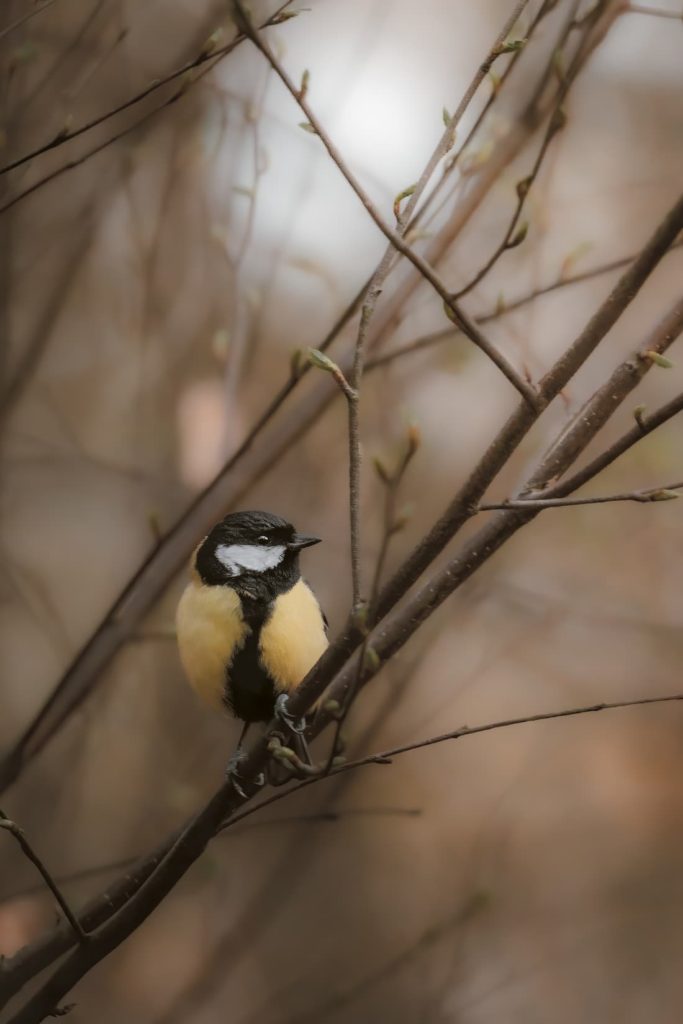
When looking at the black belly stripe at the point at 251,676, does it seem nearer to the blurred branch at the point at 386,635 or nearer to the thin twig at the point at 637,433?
the blurred branch at the point at 386,635

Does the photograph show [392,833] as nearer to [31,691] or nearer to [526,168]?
[31,691]

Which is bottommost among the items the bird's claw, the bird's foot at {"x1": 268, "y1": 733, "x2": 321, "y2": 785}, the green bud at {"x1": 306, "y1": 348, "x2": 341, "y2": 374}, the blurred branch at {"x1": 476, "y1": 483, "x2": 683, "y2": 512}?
the bird's foot at {"x1": 268, "y1": 733, "x2": 321, "y2": 785}

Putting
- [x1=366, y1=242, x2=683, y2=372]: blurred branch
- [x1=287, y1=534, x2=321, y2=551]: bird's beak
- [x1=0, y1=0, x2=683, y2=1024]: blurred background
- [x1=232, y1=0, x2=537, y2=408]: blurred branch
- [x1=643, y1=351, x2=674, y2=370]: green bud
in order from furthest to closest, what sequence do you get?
1. [x1=0, y1=0, x2=683, y2=1024]: blurred background
2. [x1=366, y1=242, x2=683, y2=372]: blurred branch
3. [x1=287, y1=534, x2=321, y2=551]: bird's beak
4. [x1=643, y1=351, x2=674, y2=370]: green bud
5. [x1=232, y1=0, x2=537, y2=408]: blurred branch

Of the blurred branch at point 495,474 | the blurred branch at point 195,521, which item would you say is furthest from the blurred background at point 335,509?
the blurred branch at point 495,474

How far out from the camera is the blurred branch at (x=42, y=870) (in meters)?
0.95

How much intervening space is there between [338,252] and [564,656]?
5.42ft

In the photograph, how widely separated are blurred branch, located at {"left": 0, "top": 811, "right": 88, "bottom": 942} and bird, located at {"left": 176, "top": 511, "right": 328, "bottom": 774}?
0.27 m

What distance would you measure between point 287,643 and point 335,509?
107cm

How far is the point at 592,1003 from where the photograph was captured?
10.5 ft

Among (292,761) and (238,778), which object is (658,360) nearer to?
(292,761)

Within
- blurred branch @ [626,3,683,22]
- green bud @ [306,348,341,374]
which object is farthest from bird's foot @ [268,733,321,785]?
blurred branch @ [626,3,683,22]

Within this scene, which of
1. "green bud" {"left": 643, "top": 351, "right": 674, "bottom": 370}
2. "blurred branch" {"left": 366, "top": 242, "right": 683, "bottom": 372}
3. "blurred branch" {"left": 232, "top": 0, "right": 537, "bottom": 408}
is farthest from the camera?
"blurred branch" {"left": 366, "top": 242, "right": 683, "bottom": 372}

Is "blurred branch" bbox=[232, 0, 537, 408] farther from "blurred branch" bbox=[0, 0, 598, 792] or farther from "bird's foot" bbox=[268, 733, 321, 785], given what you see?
"blurred branch" bbox=[0, 0, 598, 792]

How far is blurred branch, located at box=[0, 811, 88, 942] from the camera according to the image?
37.5 inches
